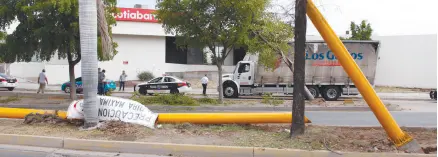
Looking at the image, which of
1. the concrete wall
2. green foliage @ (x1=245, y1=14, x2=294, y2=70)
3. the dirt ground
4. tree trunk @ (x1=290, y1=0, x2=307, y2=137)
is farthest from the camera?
the concrete wall

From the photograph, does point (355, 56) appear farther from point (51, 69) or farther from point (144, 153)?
point (51, 69)

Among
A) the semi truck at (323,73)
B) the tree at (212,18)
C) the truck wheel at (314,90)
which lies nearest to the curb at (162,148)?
the tree at (212,18)

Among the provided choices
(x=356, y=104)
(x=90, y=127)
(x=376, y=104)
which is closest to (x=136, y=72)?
(x=356, y=104)

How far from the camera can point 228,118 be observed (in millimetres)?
9172

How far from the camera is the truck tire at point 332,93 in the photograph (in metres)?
22.5

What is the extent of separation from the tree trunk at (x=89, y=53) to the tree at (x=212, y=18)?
8093 millimetres

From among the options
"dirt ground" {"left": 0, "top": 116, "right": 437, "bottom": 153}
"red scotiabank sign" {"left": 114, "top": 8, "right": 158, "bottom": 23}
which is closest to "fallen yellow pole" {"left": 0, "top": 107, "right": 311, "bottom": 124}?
"dirt ground" {"left": 0, "top": 116, "right": 437, "bottom": 153}

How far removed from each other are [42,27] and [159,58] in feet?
78.6

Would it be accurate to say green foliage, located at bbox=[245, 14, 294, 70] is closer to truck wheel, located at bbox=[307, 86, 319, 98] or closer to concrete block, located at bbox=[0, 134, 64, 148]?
truck wheel, located at bbox=[307, 86, 319, 98]

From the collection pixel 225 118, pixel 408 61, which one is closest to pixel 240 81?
pixel 225 118

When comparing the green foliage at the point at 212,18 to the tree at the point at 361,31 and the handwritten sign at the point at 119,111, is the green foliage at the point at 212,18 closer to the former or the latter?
the handwritten sign at the point at 119,111

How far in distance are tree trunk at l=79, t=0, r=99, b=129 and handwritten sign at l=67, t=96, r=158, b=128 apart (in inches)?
13.1

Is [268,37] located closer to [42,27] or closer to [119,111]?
[42,27]

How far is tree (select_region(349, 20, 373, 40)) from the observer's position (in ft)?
123
